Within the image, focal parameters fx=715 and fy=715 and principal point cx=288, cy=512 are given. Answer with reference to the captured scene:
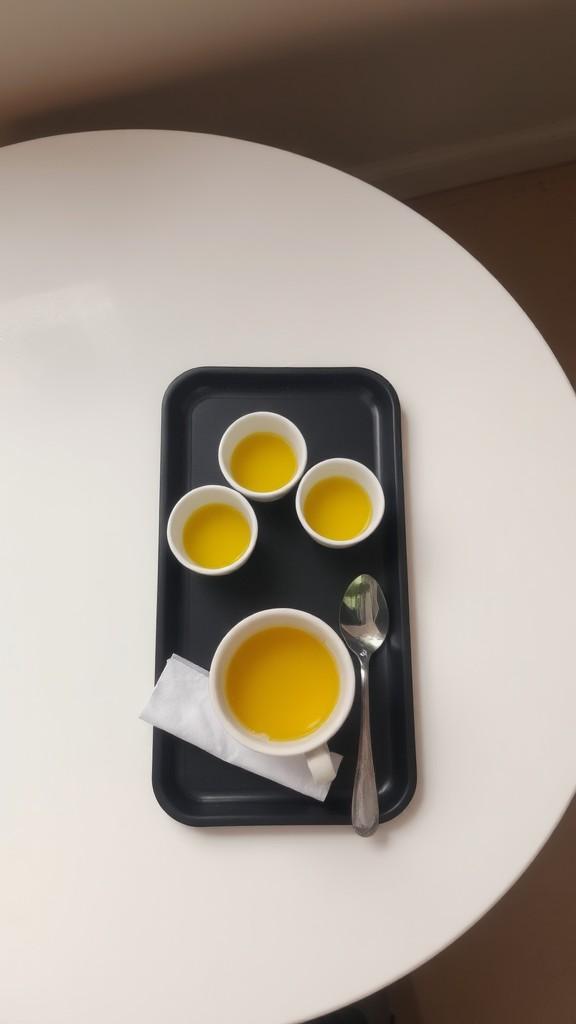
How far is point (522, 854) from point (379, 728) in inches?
6.7

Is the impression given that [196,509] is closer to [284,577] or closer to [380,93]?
[284,577]

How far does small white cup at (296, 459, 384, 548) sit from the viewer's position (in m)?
0.72

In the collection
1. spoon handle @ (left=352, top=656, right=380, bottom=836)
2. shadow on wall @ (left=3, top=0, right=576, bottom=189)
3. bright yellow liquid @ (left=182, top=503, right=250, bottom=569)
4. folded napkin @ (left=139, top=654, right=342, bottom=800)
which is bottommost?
spoon handle @ (left=352, top=656, right=380, bottom=836)

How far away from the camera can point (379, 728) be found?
0.72 m

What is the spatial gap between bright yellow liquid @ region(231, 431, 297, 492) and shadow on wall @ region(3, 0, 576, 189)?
62cm

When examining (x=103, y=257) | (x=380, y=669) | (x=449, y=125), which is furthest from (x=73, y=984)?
(x=449, y=125)

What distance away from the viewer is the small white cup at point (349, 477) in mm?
716

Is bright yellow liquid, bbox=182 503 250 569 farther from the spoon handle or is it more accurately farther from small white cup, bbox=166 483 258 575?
the spoon handle

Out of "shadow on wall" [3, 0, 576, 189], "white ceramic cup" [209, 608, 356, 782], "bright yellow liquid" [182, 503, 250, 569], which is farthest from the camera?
"shadow on wall" [3, 0, 576, 189]

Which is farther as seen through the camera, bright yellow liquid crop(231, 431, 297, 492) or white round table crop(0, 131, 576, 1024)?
bright yellow liquid crop(231, 431, 297, 492)

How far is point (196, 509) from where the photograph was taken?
749 millimetres

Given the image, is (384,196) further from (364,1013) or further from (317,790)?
(364,1013)

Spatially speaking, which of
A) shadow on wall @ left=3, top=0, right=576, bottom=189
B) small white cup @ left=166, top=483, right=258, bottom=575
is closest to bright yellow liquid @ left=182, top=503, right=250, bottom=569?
small white cup @ left=166, top=483, right=258, bottom=575

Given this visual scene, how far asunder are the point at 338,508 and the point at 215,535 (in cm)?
13
